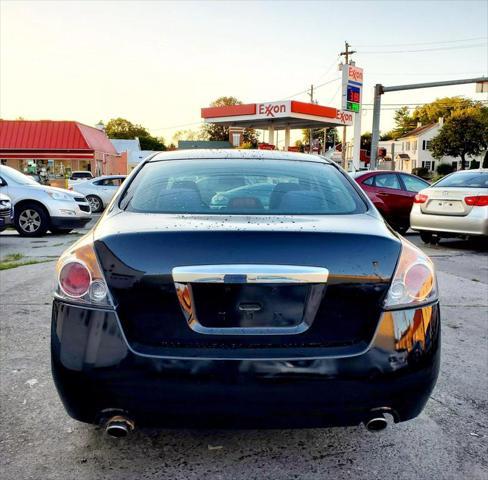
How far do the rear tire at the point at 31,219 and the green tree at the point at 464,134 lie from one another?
58.5 metres

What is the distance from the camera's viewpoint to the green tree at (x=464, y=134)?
203ft

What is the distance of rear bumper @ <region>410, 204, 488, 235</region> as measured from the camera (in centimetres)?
905

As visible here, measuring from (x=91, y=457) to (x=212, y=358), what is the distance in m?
1.00

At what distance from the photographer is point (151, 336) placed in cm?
206

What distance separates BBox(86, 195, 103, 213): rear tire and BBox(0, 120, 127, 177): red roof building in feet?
73.6

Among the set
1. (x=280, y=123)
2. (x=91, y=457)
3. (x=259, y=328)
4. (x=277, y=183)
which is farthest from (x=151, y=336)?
(x=280, y=123)

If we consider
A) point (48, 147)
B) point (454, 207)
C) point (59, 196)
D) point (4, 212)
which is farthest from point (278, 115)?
point (4, 212)

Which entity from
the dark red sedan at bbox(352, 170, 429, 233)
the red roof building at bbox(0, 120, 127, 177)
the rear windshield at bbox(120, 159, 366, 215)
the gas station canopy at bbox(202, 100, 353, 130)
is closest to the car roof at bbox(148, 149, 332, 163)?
the rear windshield at bbox(120, 159, 366, 215)

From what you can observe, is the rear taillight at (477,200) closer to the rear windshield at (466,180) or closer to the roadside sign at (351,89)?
the rear windshield at (466,180)

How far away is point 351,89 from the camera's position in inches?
1097

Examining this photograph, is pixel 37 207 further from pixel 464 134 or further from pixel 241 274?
pixel 464 134

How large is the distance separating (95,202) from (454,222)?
13275 millimetres

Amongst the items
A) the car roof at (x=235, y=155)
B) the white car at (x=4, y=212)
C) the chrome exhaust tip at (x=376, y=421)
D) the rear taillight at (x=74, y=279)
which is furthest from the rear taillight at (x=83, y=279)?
the white car at (x=4, y=212)

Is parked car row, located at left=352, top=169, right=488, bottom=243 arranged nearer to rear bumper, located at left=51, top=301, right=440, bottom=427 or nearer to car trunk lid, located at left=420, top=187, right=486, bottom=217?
car trunk lid, located at left=420, top=187, right=486, bottom=217
